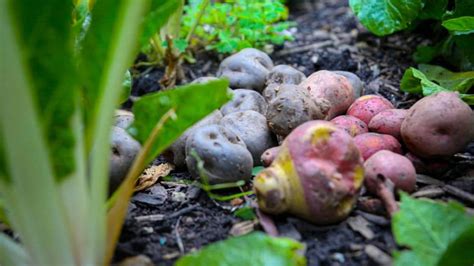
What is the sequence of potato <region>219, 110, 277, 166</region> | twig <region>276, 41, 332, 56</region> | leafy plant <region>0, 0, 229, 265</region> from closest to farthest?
leafy plant <region>0, 0, 229, 265</region> < potato <region>219, 110, 277, 166</region> < twig <region>276, 41, 332, 56</region>

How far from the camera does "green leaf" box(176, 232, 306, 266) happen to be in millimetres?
846

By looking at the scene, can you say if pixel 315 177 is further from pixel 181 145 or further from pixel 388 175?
pixel 181 145

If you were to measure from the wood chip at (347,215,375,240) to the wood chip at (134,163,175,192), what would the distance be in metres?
0.51

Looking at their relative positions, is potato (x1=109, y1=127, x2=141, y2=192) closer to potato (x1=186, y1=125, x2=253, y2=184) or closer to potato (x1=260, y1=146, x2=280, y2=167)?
potato (x1=186, y1=125, x2=253, y2=184)

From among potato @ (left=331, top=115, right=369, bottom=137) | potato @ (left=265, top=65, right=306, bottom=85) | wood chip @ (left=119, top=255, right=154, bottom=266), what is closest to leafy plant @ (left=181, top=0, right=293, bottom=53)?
potato @ (left=265, top=65, right=306, bottom=85)

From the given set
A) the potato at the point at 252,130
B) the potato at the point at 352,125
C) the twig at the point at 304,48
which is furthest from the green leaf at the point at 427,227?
the twig at the point at 304,48

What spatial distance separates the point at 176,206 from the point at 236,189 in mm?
146

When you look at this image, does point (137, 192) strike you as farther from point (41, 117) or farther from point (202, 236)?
point (41, 117)

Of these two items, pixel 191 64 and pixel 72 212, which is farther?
pixel 191 64

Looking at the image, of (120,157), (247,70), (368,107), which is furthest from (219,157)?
(247,70)

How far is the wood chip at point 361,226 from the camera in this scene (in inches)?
39.8

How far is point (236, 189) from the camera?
3.98 ft

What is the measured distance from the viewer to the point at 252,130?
133 cm

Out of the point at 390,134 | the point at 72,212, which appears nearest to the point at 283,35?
the point at 390,134
